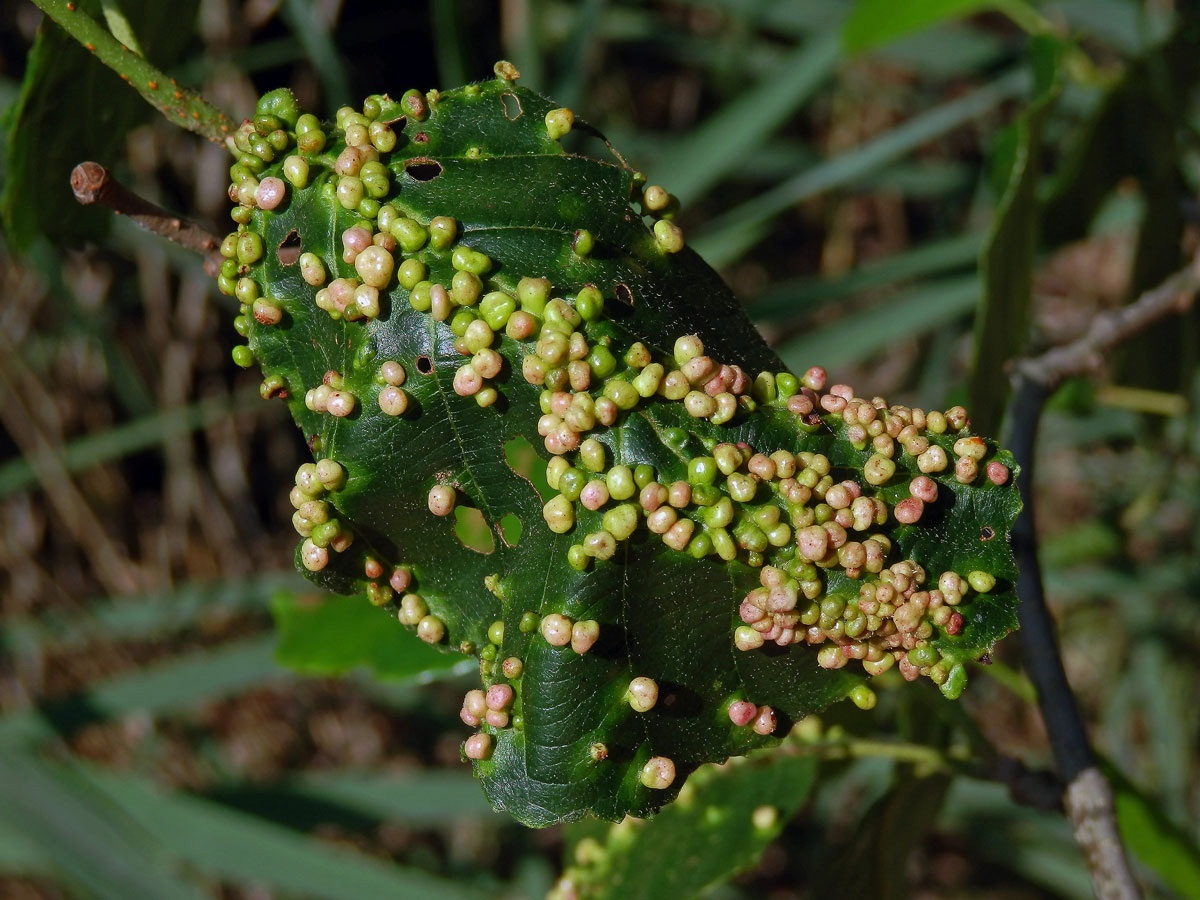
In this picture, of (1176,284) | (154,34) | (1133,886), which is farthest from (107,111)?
(1176,284)

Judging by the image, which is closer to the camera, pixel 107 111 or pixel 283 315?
pixel 283 315

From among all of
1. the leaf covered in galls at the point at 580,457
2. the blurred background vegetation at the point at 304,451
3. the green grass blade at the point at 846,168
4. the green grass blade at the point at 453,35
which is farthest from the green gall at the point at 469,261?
the green grass blade at the point at 453,35

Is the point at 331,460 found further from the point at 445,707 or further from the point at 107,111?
the point at 445,707

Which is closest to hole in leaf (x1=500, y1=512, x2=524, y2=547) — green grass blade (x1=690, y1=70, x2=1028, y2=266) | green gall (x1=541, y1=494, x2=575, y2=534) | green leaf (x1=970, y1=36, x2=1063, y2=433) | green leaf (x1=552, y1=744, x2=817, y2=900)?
green gall (x1=541, y1=494, x2=575, y2=534)

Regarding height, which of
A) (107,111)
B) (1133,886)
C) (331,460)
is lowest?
(1133,886)

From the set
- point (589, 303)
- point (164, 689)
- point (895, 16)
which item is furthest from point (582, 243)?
point (164, 689)

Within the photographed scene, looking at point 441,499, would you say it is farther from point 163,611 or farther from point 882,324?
point 163,611
